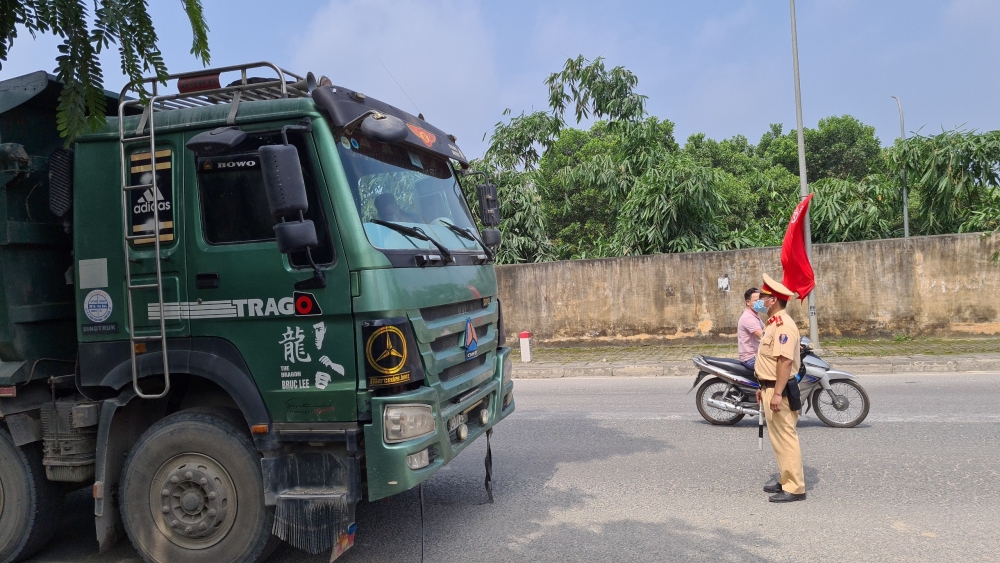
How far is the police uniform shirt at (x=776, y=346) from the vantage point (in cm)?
555

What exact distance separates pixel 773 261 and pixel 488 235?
403 inches

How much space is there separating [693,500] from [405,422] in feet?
8.18

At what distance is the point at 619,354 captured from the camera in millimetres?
14867

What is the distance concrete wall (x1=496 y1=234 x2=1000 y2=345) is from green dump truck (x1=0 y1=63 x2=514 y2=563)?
11.3 metres

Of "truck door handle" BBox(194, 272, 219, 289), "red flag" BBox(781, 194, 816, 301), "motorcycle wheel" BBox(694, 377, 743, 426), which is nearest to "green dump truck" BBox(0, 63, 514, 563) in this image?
"truck door handle" BBox(194, 272, 219, 289)

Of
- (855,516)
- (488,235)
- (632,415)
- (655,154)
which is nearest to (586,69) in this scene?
(655,154)

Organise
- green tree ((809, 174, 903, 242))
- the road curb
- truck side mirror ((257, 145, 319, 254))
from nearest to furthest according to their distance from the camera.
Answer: truck side mirror ((257, 145, 319, 254)) < the road curb < green tree ((809, 174, 903, 242))

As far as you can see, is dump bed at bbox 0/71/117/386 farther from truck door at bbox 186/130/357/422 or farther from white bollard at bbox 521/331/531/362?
white bollard at bbox 521/331/531/362

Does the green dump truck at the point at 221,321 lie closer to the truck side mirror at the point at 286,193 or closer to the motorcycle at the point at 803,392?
the truck side mirror at the point at 286,193

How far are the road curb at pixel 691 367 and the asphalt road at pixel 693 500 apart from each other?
3.66 m

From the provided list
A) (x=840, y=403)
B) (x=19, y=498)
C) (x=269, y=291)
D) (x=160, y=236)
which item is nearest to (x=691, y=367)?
(x=840, y=403)

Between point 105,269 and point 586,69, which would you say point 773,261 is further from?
point 105,269

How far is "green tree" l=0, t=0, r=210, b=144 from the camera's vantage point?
292 cm

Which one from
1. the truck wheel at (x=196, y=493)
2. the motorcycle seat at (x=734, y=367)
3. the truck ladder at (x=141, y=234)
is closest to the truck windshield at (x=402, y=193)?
the truck ladder at (x=141, y=234)
